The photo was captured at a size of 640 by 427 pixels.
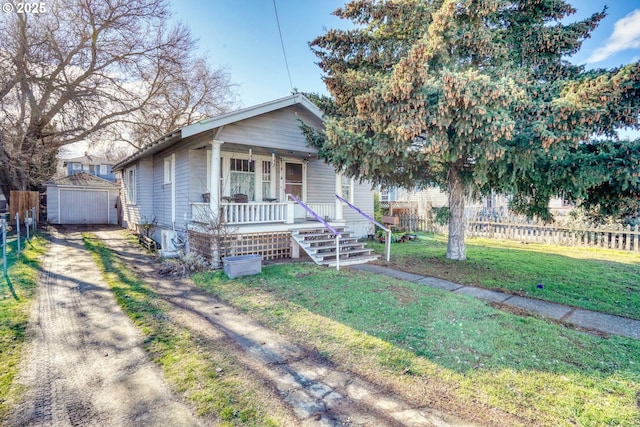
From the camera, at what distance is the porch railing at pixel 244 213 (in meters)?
8.44

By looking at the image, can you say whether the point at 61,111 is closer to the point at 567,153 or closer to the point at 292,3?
the point at 292,3

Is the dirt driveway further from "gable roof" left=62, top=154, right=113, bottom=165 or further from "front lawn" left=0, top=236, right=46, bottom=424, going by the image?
"gable roof" left=62, top=154, right=113, bottom=165

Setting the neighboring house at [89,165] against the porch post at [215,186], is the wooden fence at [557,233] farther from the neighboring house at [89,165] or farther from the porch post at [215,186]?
the neighboring house at [89,165]

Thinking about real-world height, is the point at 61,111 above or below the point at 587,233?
above

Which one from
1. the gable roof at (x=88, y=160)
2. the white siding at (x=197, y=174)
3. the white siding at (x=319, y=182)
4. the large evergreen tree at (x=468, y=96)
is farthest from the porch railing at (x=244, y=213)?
the gable roof at (x=88, y=160)

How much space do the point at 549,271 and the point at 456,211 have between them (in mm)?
2600

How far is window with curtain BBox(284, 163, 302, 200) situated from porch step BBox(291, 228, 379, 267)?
253 centimetres

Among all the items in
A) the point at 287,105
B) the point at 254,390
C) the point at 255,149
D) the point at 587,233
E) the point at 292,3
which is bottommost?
the point at 254,390

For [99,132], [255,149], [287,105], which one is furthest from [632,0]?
[99,132]

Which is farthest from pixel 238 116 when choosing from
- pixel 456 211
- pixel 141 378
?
pixel 141 378

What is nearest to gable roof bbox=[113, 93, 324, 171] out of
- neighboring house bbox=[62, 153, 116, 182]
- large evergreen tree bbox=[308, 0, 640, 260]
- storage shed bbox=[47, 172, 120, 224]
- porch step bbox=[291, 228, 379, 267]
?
large evergreen tree bbox=[308, 0, 640, 260]

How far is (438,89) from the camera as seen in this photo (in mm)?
6066

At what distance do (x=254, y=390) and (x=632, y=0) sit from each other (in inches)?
438

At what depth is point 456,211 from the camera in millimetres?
8664
